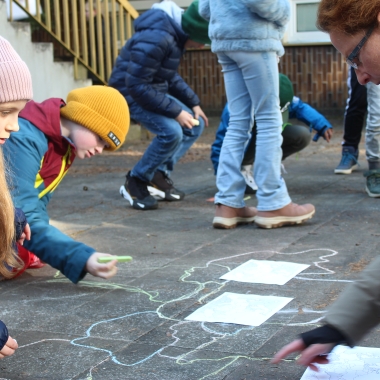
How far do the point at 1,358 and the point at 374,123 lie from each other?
387 centimetres

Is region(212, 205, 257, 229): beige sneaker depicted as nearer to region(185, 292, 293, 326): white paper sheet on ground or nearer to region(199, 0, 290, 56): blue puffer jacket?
region(199, 0, 290, 56): blue puffer jacket

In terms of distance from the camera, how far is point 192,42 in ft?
17.0

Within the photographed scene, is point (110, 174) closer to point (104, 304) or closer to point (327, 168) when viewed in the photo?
point (327, 168)

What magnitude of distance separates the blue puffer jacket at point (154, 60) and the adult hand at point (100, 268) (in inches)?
88.9

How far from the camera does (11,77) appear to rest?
2.63 metres

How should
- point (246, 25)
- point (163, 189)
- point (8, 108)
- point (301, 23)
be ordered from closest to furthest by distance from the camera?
1. point (8, 108)
2. point (246, 25)
3. point (163, 189)
4. point (301, 23)

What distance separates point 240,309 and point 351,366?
0.69m

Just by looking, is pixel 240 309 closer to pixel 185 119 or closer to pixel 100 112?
pixel 100 112

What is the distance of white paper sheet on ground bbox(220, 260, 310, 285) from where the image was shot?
10.2 feet

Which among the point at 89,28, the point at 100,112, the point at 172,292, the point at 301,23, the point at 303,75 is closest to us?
the point at 172,292

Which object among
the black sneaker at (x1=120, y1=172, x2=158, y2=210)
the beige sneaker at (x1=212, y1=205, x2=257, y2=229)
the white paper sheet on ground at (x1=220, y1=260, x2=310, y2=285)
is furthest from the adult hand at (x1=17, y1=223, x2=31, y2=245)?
the black sneaker at (x1=120, y1=172, x2=158, y2=210)

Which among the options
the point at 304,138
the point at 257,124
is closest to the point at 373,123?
the point at 304,138

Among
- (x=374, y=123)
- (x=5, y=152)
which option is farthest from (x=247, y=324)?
(x=374, y=123)

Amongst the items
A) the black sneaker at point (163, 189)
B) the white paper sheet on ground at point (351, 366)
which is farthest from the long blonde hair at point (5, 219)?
the black sneaker at point (163, 189)
